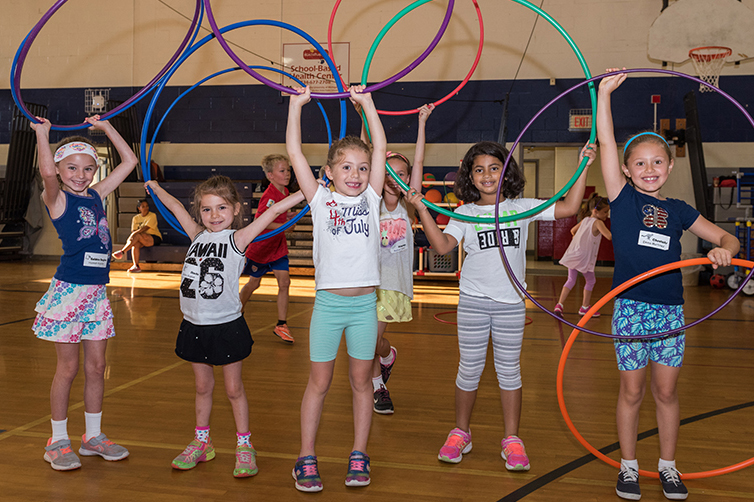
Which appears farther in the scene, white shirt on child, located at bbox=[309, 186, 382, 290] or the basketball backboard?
the basketball backboard

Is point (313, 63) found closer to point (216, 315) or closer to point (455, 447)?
point (216, 315)

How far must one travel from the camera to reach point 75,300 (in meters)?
2.55

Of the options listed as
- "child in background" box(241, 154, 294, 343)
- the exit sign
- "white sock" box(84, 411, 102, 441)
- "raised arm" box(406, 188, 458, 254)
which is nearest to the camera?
"raised arm" box(406, 188, 458, 254)

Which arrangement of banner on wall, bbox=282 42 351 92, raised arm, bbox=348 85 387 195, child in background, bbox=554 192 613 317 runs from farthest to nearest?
banner on wall, bbox=282 42 351 92
child in background, bbox=554 192 613 317
raised arm, bbox=348 85 387 195

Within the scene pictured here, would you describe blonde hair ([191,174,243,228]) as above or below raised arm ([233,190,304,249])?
above

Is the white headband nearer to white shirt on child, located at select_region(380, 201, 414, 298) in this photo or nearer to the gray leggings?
white shirt on child, located at select_region(380, 201, 414, 298)

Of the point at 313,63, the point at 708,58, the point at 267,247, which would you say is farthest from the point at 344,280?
the point at 313,63

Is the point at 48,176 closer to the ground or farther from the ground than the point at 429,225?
farther from the ground

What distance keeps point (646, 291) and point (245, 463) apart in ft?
5.72

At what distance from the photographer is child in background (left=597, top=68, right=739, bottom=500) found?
2.29 metres

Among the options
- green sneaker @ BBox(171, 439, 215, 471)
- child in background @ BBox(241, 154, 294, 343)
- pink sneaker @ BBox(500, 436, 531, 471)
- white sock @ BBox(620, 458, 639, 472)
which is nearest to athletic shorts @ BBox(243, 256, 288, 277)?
child in background @ BBox(241, 154, 294, 343)

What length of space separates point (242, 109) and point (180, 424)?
28.6 ft

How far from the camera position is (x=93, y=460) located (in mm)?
2574

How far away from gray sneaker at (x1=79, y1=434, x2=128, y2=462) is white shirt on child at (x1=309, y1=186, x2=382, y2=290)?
116cm
